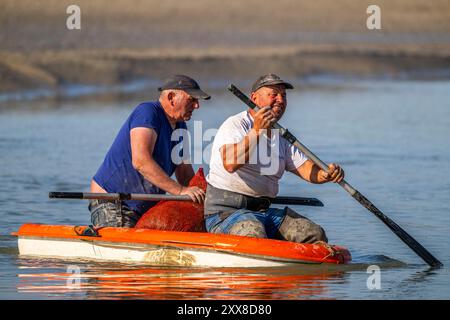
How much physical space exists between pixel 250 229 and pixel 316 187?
5.59 metres

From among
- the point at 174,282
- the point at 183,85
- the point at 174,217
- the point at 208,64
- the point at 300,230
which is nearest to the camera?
the point at 174,282

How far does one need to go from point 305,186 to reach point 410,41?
1832 centimetres

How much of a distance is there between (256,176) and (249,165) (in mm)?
131

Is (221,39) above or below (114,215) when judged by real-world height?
above

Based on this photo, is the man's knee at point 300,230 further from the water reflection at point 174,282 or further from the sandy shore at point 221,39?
the sandy shore at point 221,39

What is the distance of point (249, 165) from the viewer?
11180 millimetres

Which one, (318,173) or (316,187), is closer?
(318,173)

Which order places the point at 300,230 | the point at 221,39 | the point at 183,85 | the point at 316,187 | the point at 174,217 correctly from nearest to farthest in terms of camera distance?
the point at 300,230 < the point at 174,217 < the point at 183,85 < the point at 316,187 < the point at 221,39

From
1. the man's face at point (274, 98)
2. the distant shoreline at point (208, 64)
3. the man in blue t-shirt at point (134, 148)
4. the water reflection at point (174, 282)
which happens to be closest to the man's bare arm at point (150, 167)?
the man in blue t-shirt at point (134, 148)

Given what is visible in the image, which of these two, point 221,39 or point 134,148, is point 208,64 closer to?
point 221,39

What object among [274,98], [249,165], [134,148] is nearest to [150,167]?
[134,148]

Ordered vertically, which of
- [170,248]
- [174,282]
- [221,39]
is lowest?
[174,282]

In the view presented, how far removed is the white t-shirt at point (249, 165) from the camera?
36.5 ft

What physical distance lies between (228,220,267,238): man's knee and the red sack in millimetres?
582
